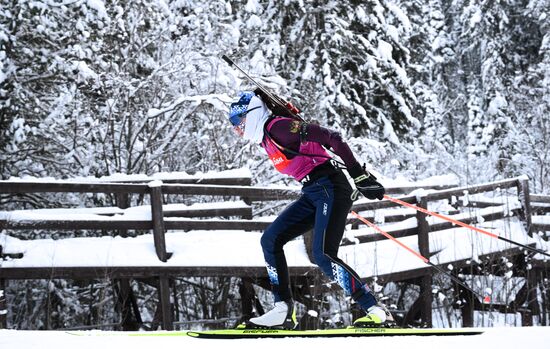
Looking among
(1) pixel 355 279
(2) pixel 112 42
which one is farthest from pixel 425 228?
(2) pixel 112 42

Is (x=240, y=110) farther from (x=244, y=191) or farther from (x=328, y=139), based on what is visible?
(x=244, y=191)

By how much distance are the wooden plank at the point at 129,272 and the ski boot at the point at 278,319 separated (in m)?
3.24

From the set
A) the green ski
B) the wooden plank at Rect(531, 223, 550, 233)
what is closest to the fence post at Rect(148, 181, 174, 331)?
the green ski

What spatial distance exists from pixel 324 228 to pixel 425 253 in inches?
207

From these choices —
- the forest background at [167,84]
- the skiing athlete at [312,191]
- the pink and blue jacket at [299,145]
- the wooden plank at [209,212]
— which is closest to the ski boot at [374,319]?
the skiing athlete at [312,191]

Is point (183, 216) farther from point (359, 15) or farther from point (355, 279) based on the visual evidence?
point (359, 15)

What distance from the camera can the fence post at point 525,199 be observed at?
11.5m

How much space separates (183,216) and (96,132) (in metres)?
3.61

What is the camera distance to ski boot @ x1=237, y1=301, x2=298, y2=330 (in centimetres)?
538

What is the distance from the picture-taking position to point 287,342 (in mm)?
4512

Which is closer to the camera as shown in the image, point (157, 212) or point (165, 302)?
point (157, 212)

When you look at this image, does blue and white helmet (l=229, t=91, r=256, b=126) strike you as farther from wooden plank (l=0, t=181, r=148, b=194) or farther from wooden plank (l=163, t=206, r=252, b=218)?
wooden plank (l=163, t=206, r=252, b=218)

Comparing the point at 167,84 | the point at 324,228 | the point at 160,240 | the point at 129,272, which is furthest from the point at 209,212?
the point at 324,228

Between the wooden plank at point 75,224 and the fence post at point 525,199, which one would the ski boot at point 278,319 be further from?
the fence post at point 525,199
